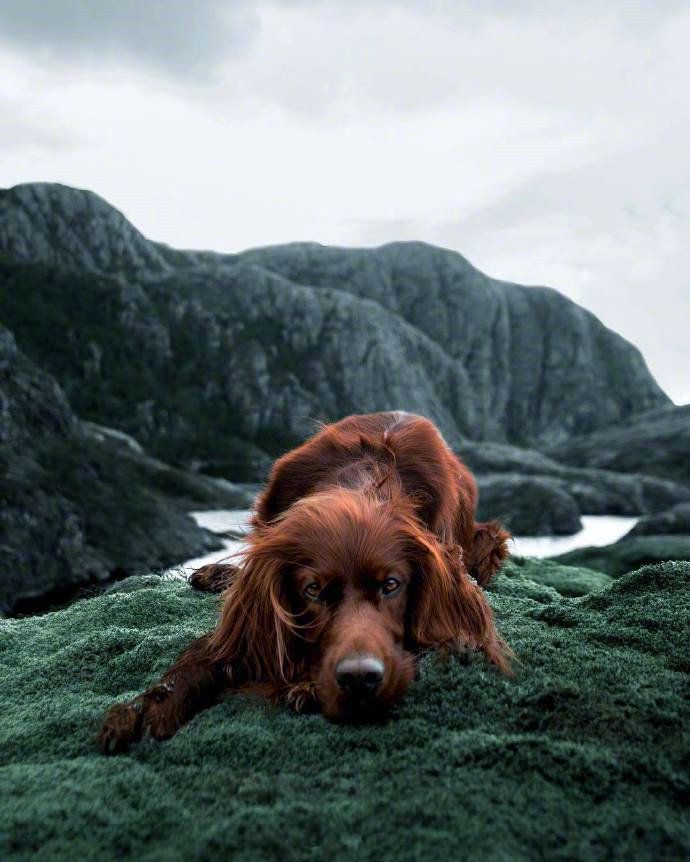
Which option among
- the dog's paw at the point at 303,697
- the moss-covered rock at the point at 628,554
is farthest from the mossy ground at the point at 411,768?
the moss-covered rock at the point at 628,554

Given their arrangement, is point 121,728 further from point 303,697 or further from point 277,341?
point 277,341

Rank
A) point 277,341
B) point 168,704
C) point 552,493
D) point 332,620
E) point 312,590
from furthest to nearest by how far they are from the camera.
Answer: point 277,341 < point 552,493 < point 312,590 < point 332,620 < point 168,704

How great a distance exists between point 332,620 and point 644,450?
185 feet

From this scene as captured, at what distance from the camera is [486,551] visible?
654 centimetres

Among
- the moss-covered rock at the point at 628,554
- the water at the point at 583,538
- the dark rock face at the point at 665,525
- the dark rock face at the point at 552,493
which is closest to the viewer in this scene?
the moss-covered rock at the point at 628,554

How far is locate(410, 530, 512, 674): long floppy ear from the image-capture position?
12.2 ft

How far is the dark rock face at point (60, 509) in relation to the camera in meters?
17.1

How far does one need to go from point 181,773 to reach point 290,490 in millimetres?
2751

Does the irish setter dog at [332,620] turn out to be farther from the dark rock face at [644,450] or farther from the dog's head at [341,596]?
the dark rock face at [644,450]

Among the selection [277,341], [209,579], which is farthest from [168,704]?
[277,341]

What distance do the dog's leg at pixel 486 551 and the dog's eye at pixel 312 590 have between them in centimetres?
284

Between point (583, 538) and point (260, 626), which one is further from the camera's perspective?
point (583, 538)

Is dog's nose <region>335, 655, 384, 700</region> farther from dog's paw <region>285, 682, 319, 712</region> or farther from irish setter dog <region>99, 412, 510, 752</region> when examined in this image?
dog's paw <region>285, 682, 319, 712</region>

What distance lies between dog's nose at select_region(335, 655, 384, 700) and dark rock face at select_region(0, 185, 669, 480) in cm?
4208
